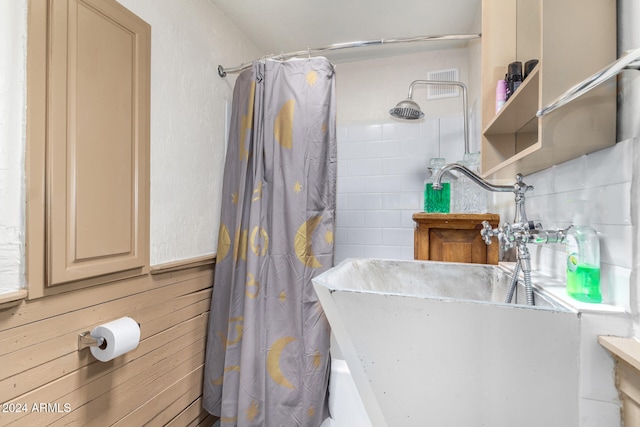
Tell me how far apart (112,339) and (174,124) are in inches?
33.8

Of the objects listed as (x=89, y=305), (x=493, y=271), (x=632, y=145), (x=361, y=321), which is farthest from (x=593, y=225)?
(x=89, y=305)

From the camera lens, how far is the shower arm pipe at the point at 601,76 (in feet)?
1.39

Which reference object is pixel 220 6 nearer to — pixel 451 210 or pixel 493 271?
pixel 451 210

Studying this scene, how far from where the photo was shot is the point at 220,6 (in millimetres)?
1531

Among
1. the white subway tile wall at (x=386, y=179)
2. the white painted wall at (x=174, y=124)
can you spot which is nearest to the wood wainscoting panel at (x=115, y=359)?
the white painted wall at (x=174, y=124)

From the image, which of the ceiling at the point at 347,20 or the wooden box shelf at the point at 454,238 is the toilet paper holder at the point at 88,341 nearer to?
the wooden box shelf at the point at 454,238

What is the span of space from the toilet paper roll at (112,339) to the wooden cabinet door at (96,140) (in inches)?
6.8

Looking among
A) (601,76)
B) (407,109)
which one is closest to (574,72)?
(601,76)

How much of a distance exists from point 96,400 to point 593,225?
1484 millimetres

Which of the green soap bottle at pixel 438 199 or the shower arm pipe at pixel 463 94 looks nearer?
the green soap bottle at pixel 438 199

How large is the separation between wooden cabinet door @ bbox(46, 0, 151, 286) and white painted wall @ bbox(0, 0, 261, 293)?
0.19 feet

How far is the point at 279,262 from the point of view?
4.47ft

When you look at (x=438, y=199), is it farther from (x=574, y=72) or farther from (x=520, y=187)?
(x=574, y=72)

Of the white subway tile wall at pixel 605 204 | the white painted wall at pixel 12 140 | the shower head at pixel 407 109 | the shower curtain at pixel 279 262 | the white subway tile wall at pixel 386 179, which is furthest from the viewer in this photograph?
the white subway tile wall at pixel 386 179
